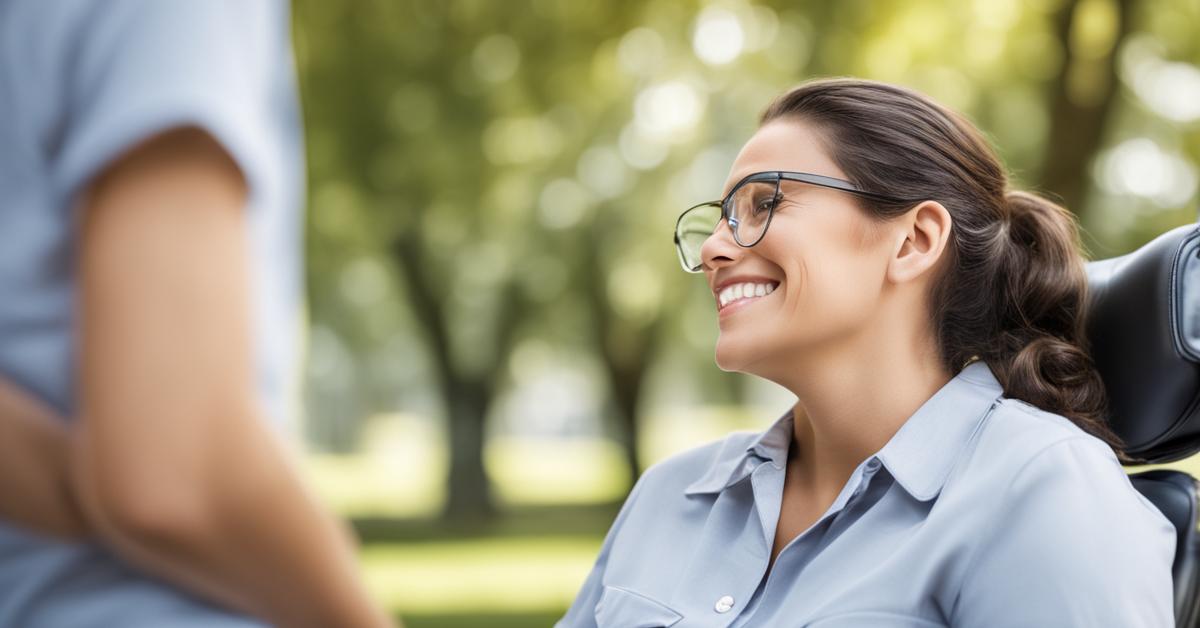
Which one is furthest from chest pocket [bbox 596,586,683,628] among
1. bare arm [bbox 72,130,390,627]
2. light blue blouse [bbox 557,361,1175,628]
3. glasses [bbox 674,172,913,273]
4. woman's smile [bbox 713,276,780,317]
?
bare arm [bbox 72,130,390,627]

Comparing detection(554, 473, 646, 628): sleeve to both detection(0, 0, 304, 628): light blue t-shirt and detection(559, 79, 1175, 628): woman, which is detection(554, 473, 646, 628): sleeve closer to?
detection(559, 79, 1175, 628): woman

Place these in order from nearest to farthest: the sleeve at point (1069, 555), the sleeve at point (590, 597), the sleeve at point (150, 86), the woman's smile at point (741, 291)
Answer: the sleeve at point (150, 86) < the sleeve at point (1069, 555) < the woman's smile at point (741, 291) < the sleeve at point (590, 597)

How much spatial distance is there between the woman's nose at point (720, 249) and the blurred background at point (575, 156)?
5142 millimetres

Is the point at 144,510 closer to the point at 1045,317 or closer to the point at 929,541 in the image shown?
the point at 929,541

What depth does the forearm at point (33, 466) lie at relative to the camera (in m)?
1.03

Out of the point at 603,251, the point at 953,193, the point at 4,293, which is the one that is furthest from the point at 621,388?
the point at 4,293

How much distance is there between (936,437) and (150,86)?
142 cm

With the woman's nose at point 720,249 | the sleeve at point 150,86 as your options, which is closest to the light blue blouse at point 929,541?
the woman's nose at point 720,249

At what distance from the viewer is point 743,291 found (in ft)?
7.16

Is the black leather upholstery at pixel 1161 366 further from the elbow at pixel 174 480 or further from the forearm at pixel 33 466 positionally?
the forearm at pixel 33 466

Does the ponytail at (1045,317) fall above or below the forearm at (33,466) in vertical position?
below

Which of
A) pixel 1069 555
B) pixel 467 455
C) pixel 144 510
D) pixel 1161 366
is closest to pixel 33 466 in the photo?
pixel 144 510

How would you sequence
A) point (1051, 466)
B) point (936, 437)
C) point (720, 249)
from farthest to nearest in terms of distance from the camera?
point (720, 249)
point (936, 437)
point (1051, 466)

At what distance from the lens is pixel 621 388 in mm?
18172
